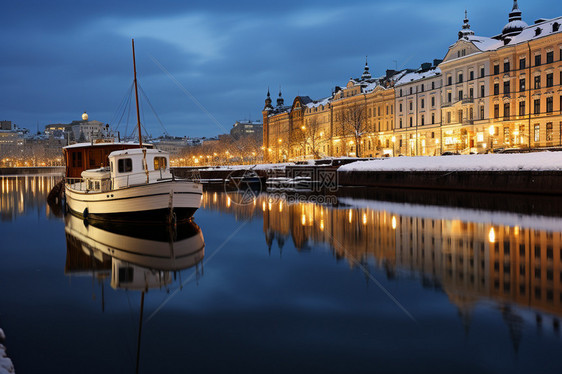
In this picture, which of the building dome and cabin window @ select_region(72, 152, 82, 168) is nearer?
cabin window @ select_region(72, 152, 82, 168)

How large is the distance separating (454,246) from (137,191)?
540 inches

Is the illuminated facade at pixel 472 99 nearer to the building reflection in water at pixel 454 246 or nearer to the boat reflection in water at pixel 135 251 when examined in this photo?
the building reflection in water at pixel 454 246

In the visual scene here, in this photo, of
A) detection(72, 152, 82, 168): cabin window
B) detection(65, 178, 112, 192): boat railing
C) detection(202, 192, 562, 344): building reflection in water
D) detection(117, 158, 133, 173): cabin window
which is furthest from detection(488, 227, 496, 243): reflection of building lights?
detection(72, 152, 82, 168): cabin window

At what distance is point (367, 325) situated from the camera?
8.55 meters

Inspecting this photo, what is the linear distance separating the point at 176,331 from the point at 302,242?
9.86 m

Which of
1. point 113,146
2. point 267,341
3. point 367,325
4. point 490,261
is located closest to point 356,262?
point 490,261

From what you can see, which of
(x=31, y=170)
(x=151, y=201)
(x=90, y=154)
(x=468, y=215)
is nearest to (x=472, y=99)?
(x=468, y=215)

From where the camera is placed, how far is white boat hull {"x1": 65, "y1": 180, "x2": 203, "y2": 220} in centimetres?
2170

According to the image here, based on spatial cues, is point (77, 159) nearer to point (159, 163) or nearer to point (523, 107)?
point (159, 163)

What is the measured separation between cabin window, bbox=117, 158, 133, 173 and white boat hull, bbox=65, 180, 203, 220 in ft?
4.49

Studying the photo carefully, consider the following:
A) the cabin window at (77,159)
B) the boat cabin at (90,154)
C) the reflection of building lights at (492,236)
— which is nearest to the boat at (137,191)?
the boat cabin at (90,154)

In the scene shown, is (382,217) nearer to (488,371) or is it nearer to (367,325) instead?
(367,325)

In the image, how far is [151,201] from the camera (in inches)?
861

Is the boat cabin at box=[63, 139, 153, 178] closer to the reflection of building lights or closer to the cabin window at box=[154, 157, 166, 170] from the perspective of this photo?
the cabin window at box=[154, 157, 166, 170]
